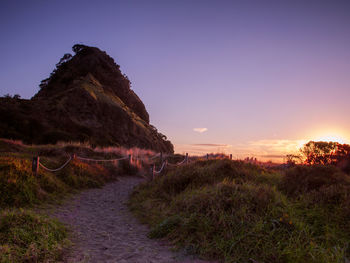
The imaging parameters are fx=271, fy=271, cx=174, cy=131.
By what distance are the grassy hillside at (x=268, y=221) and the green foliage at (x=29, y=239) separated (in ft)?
6.81

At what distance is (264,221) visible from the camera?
5.34m

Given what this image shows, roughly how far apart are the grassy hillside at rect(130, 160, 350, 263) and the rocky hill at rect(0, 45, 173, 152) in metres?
21.9

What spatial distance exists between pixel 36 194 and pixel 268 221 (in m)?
7.10

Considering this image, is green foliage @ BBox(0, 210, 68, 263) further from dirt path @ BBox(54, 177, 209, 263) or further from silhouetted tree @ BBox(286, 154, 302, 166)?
silhouetted tree @ BBox(286, 154, 302, 166)

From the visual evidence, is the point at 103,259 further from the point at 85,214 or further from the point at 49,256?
the point at 85,214

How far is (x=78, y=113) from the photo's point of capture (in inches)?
1224

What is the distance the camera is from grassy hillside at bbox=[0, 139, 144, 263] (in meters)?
4.49

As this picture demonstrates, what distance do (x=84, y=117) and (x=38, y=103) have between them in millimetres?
5174

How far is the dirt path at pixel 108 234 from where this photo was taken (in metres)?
4.80

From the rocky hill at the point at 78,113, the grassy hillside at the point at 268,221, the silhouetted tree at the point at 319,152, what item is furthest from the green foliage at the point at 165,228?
the rocky hill at the point at 78,113

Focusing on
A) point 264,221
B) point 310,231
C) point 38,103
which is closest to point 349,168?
point 310,231

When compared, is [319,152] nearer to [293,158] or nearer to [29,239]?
[293,158]

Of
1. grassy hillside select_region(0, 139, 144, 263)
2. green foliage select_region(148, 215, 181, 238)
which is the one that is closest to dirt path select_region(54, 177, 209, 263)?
green foliage select_region(148, 215, 181, 238)

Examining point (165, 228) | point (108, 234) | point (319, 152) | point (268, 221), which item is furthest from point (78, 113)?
point (268, 221)
